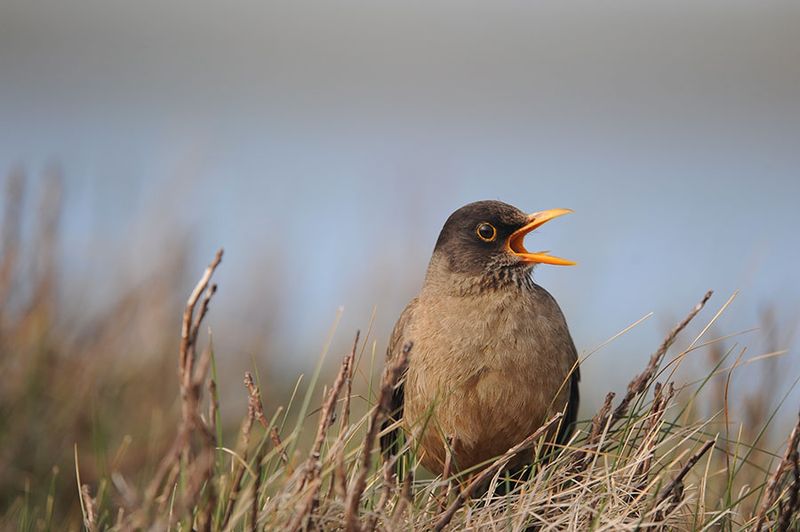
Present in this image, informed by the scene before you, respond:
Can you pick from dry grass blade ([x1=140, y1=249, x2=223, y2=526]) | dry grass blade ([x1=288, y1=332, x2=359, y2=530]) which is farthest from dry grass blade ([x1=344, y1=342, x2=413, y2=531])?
dry grass blade ([x1=140, y1=249, x2=223, y2=526])

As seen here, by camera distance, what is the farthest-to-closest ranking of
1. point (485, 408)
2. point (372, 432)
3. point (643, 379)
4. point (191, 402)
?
point (485, 408), point (643, 379), point (372, 432), point (191, 402)

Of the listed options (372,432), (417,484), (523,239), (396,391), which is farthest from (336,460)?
(523,239)

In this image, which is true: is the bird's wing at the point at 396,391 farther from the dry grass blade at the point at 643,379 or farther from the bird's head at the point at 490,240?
the dry grass blade at the point at 643,379

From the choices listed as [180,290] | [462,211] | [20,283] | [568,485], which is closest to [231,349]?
[180,290]

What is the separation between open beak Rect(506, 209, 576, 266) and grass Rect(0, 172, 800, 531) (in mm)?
659

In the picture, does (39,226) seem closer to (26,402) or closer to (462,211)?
(26,402)

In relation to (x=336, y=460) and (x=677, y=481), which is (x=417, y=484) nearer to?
(x=336, y=460)

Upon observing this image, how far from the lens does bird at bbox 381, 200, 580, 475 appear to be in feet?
13.4

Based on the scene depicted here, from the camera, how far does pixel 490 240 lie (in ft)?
15.1

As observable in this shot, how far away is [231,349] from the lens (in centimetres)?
841

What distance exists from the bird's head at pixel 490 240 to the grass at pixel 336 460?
2.49 ft

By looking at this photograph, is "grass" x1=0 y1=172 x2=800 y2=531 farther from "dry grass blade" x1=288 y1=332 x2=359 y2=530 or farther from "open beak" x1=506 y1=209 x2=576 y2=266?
"open beak" x1=506 y1=209 x2=576 y2=266

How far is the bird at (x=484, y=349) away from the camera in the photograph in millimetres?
4079

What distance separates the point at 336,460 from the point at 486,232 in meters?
1.79
